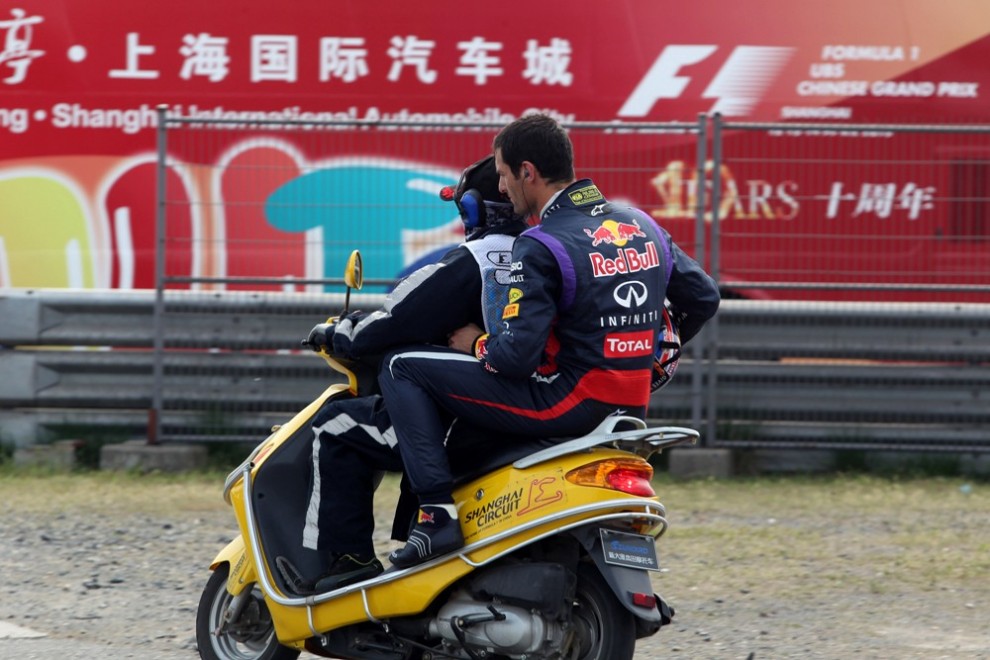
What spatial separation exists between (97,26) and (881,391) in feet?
18.4

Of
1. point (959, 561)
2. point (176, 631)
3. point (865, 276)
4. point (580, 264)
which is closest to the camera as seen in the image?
point (580, 264)

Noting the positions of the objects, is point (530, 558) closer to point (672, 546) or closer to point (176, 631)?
point (176, 631)

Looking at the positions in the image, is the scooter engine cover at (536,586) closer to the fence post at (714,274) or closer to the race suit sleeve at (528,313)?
the race suit sleeve at (528,313)

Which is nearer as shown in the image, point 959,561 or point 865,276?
point 959,561

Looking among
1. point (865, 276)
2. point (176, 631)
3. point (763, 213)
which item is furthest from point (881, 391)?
point (176, 631)

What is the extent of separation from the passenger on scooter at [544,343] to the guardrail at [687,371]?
458 centimetres

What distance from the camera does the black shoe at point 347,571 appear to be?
4.47 meters

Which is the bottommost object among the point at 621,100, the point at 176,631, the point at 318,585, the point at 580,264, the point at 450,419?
the point at 176,631

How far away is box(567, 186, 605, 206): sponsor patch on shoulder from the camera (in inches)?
170

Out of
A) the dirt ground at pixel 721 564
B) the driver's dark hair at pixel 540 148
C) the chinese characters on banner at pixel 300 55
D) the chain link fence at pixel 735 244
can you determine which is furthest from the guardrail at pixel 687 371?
the driver's dark hair at pixel 540 148

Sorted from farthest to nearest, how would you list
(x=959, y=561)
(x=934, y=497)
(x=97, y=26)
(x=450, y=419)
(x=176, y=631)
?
(x=97, y=26), (x=934, y=497), (x=959, y=561), (x=176, y=631), (x=450, y=419)

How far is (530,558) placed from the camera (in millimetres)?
4281

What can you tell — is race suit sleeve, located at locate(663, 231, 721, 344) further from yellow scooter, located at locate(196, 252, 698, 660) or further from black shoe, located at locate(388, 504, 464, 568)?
black shoe, located at locate(388, 504, 464, 568)

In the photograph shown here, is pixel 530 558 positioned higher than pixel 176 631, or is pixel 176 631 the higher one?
pixel 530 558
